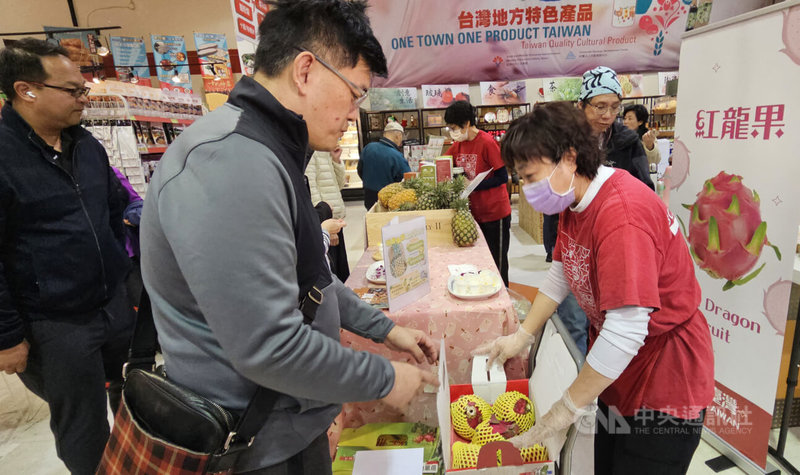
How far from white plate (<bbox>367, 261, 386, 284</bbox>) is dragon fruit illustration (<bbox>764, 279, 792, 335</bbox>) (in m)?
1.70

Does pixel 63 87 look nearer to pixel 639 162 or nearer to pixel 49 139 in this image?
pixel 49 139

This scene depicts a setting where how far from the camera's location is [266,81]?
83 cm

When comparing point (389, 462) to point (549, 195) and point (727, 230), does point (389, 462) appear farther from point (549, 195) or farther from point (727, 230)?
point (727, 230)

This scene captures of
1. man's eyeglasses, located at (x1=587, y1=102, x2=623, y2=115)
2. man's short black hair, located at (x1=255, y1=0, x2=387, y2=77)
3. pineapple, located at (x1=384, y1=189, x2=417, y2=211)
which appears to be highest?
man's short black hair, located at (x1=255, y1=0, x2=387, y2=77)

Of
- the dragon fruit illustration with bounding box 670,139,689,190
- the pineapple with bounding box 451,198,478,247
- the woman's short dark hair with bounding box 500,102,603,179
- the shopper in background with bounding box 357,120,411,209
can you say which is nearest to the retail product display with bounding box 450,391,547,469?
the woman's short dark hair with bounding box 500,102,603,179

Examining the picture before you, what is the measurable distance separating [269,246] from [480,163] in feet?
11.2

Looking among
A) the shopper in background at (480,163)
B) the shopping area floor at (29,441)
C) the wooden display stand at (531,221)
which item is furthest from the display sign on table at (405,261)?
the wooden display stand at (531,221)

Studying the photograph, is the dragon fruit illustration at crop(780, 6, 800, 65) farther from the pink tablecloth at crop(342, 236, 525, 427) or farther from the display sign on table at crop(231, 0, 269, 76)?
the display sign on table at crop(231, 0, 269, 76)

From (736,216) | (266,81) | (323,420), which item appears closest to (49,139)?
(266,81)

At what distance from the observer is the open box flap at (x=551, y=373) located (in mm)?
1238

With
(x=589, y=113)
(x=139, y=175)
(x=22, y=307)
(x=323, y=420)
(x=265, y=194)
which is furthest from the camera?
(x=139, y=175)

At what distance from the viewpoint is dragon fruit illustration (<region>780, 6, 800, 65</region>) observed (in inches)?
59.7

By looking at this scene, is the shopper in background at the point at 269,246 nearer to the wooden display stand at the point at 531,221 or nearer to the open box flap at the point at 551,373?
the open box flap at the point at 551,373

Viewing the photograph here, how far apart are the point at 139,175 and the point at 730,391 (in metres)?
4.25
